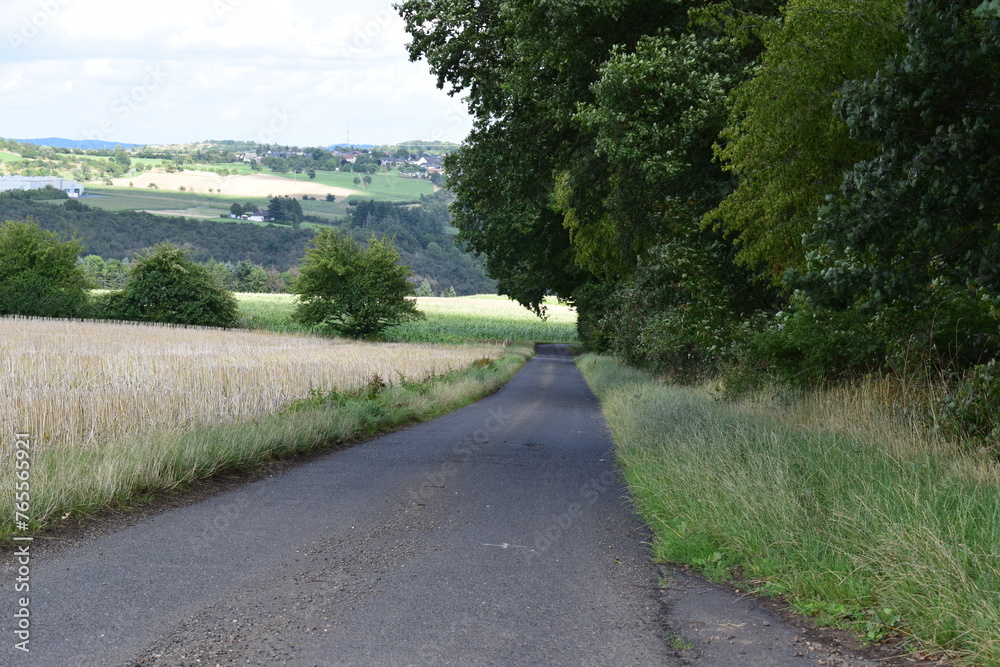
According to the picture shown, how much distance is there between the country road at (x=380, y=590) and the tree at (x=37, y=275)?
201 feet

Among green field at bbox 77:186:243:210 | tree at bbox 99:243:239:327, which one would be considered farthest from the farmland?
green field at bbox 77:186:243:210

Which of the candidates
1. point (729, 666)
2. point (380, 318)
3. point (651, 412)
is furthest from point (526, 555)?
point (380, 318)

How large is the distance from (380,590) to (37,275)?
67.5m

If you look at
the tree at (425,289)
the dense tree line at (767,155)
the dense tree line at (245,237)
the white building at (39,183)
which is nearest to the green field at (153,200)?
the white building at (39,183)

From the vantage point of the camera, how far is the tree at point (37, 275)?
6238 cm

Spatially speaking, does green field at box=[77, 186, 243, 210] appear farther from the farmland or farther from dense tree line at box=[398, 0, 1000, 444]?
the farmland

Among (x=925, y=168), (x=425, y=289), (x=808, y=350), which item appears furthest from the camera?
(x=425, y=289)

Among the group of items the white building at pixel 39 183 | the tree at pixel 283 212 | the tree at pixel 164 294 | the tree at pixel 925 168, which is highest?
the white building at pixel 39 183

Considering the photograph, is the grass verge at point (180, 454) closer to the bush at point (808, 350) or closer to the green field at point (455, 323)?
the bush at point (808, 350)

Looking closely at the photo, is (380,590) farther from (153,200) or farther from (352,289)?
(153,200)

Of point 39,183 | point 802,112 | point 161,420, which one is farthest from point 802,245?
point 39,183

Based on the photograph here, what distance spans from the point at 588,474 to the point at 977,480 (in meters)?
5.61

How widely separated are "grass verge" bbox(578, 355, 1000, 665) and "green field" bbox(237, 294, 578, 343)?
57262 mm

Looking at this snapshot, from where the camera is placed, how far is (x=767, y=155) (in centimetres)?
1237
